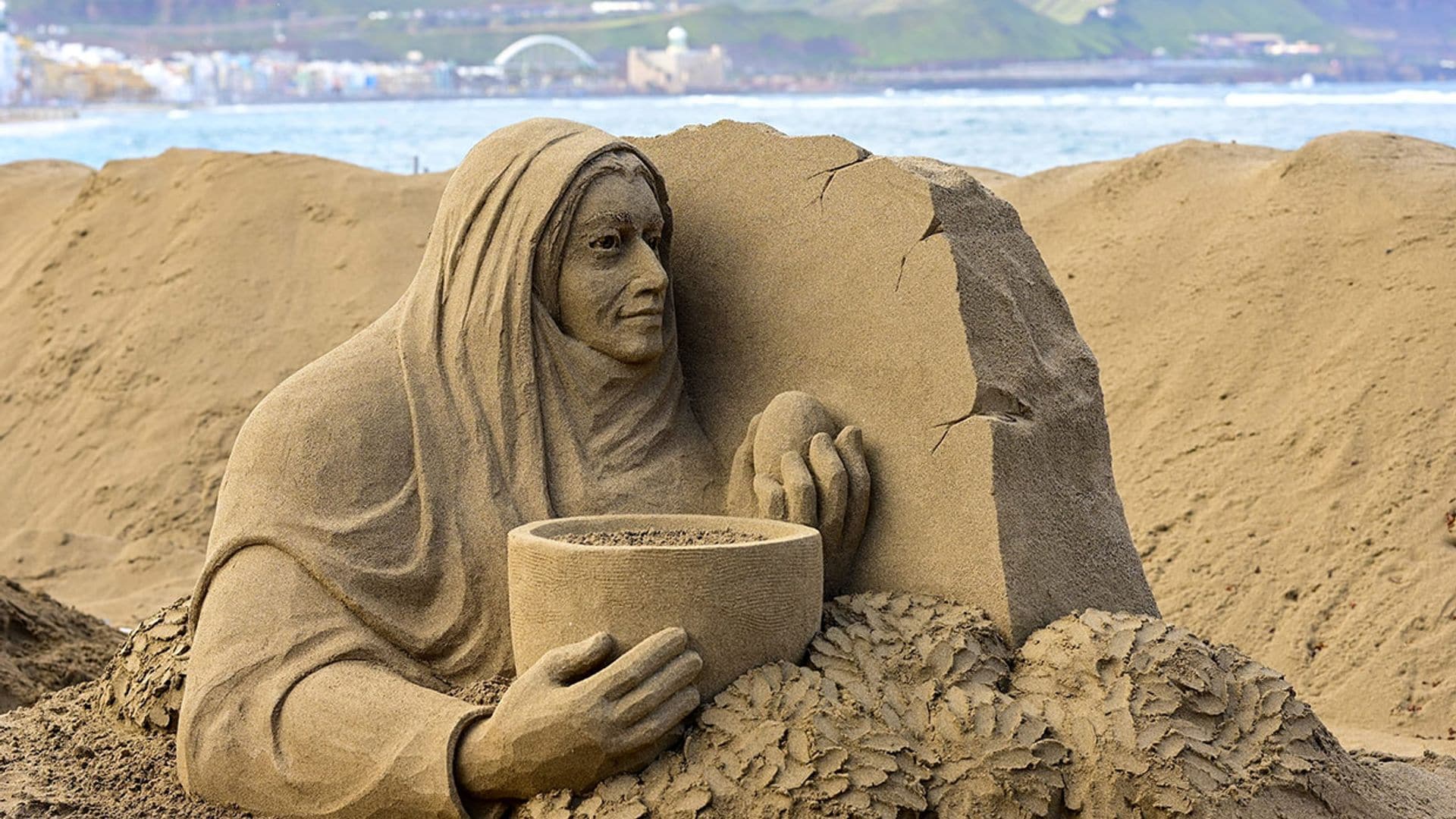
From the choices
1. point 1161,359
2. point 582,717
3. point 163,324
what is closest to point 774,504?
point 582,717

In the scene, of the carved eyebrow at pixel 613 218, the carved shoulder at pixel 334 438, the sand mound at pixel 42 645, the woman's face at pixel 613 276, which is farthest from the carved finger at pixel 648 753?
the sand mound at pixel 42 645

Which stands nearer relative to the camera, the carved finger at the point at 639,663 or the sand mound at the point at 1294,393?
the carved finger at the point at 639,663

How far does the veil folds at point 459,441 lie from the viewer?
3.78 m

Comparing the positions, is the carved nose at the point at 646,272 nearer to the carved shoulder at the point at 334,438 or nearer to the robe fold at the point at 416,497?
the robe fold at the point at 416,497

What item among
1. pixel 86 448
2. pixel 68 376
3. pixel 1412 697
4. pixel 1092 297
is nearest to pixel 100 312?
pixel 68 376

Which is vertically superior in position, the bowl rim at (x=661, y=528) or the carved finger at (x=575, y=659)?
the bowl rim at (x=661, y=528)

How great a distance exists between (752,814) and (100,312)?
954 cm

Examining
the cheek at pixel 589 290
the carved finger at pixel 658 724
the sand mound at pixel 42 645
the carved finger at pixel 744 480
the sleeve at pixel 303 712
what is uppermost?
the cheek at pixel 589 290

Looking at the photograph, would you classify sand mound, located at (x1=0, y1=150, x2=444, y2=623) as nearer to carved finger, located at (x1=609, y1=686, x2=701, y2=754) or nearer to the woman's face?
the woman's face

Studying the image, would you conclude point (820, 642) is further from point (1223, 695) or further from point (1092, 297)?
point (1092, 297)

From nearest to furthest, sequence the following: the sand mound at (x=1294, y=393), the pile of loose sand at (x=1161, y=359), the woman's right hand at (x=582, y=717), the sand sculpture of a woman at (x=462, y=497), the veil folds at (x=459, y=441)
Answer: the woman's right hand at (x=582, y=717), the sand sculpture of a woman at (x=462, y=497), the veil folds at (x=459, y=441), the sand mound at (x=1294, y=393), the pile of loose sand at (x=1161, y=359)

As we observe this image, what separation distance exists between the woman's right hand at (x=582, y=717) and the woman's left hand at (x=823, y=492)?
1.73 feet

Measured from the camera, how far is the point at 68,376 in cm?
1147

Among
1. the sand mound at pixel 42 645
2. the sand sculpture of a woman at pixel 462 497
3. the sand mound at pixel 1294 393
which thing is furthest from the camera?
the sand mound at pixel 1294 393
